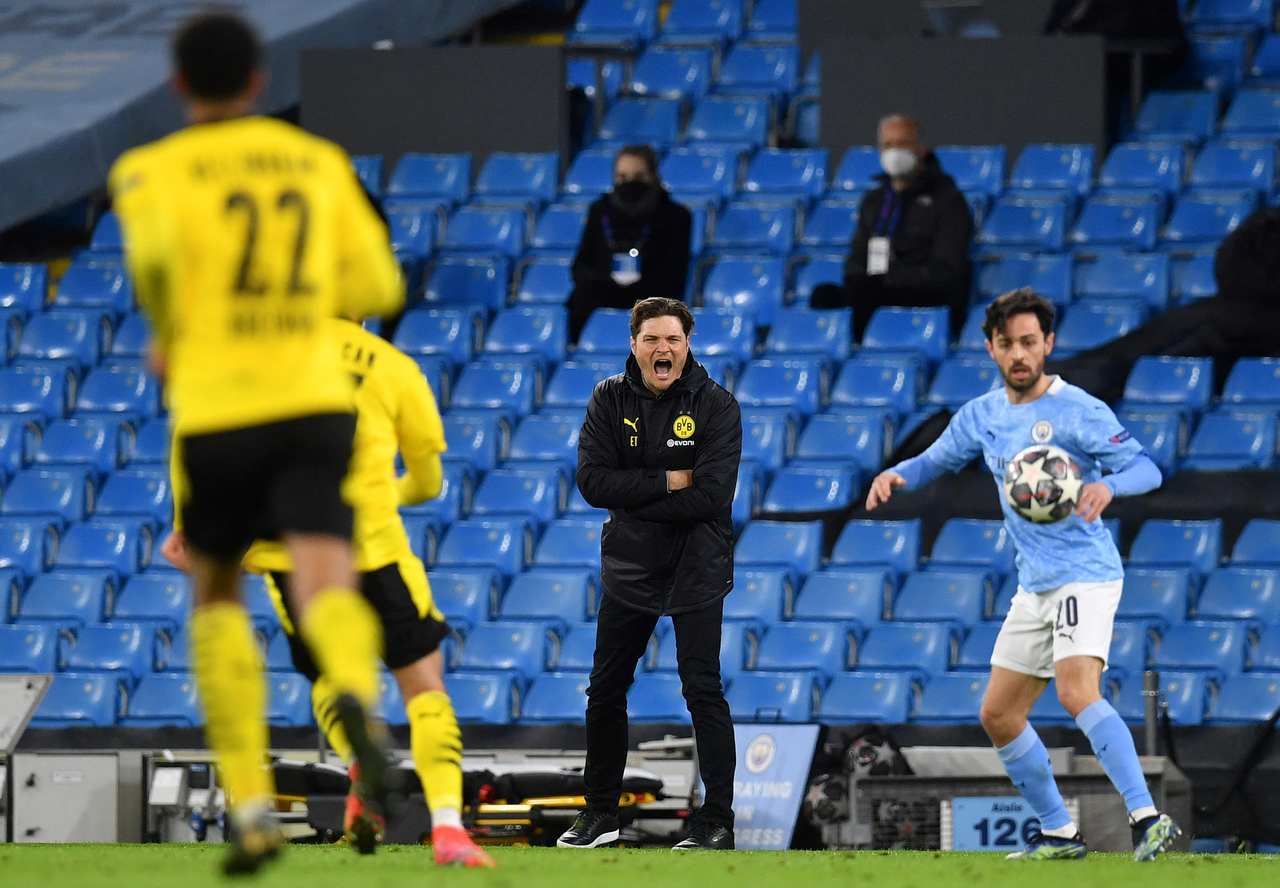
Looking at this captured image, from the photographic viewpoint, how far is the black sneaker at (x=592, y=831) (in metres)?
8.65

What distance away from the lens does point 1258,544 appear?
42.0ft

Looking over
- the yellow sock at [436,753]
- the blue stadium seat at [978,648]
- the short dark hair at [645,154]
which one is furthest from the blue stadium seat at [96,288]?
the yellow sock at [436,753]

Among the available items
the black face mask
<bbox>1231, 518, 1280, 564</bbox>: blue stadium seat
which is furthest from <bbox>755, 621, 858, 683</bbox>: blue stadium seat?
the black face mask

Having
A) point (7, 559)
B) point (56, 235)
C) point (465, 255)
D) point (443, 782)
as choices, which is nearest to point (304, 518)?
point (443, 782)

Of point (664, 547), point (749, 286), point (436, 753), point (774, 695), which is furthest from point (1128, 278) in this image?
point (436, 753)

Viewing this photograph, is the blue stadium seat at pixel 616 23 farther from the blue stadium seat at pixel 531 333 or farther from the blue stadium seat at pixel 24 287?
the blue stadium seat at pixel 24 287

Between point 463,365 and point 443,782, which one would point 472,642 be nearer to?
point 463,365

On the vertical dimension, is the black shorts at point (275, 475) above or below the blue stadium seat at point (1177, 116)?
below

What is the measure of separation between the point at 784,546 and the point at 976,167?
3.96 metres

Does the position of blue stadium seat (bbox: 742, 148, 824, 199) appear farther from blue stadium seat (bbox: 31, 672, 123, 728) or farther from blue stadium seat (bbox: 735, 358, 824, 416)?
blue stadium seat (bbox: 31, 672, 123, 728)

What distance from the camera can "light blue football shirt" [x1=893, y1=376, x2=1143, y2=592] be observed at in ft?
26.2

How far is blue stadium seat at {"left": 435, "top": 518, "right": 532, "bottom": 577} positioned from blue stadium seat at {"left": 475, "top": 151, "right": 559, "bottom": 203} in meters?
3.72

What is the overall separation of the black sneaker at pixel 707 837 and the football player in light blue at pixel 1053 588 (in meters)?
1.15

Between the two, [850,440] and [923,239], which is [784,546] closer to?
[850,440]
